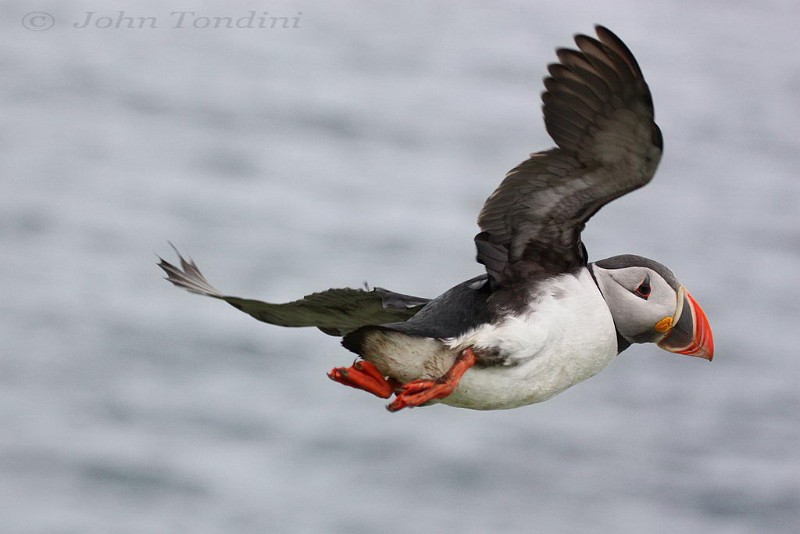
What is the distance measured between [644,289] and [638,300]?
0.10m

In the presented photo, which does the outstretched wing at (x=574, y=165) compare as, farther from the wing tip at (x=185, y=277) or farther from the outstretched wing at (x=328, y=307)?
the wing tip at (x=185, y=277)

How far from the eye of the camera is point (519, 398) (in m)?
7.92

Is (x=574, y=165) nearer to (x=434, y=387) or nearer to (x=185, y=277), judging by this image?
(x=434, y=387)

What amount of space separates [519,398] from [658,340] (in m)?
1.10

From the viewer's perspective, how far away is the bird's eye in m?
8.40

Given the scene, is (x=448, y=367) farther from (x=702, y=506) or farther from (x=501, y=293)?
(x=702, y=506)

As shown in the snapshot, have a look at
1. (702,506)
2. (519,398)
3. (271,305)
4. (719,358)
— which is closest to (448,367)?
(519,398)

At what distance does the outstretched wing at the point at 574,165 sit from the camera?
7.28m

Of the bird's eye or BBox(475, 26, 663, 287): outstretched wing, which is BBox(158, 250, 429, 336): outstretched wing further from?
the bird's eye

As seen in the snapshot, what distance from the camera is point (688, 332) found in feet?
28.0

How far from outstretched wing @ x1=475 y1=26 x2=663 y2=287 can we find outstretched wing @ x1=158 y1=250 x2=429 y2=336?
0.63m

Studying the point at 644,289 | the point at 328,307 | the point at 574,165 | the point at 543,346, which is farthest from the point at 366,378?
the point at 644,289

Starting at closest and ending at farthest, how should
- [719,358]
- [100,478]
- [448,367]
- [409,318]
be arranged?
1. [448,367]
2. [409,318]
3. [100,478]
4. [719,358]

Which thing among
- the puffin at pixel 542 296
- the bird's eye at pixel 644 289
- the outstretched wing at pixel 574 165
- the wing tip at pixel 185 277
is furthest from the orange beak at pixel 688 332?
the wing tip at pixel 185 277
